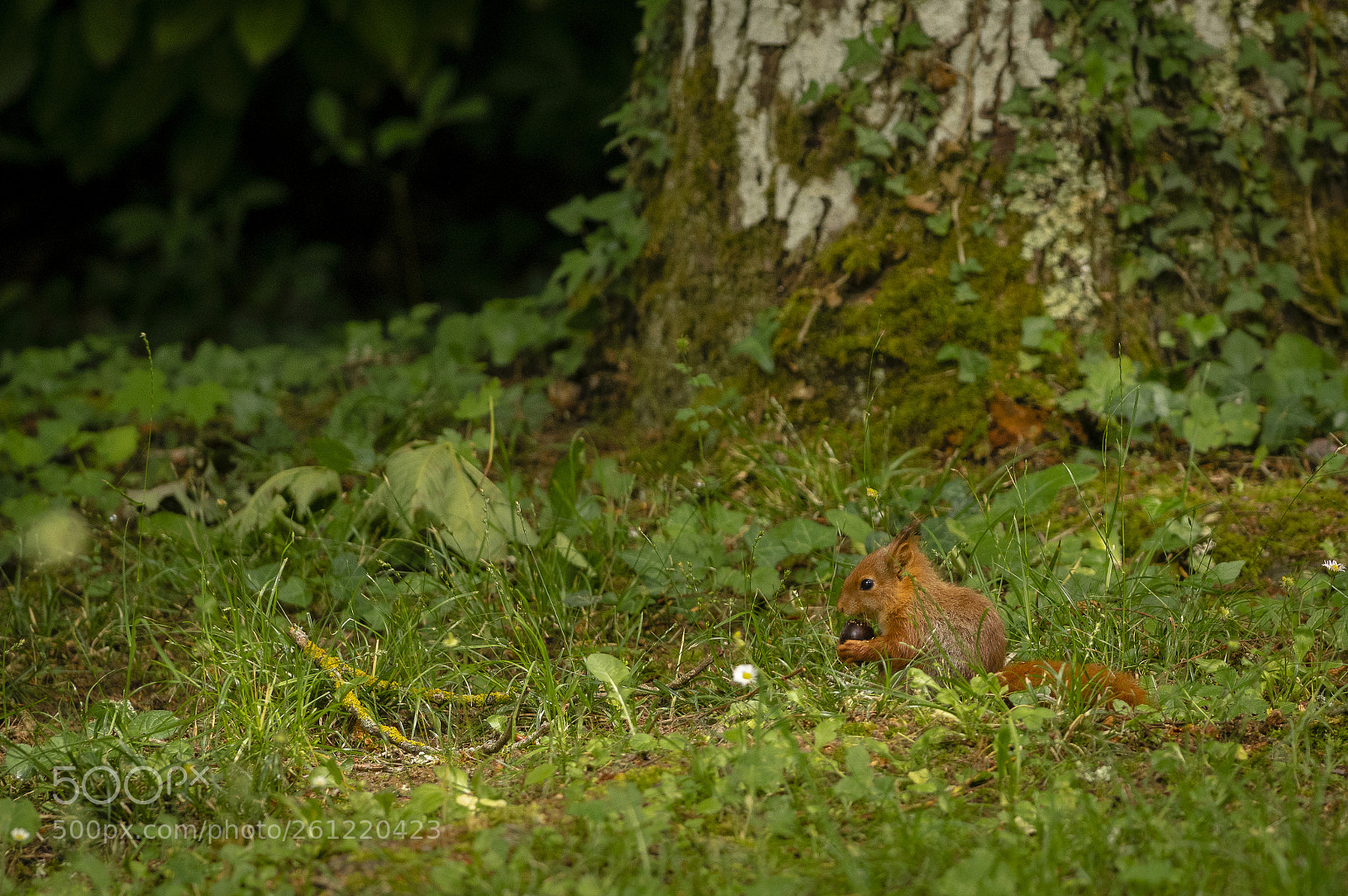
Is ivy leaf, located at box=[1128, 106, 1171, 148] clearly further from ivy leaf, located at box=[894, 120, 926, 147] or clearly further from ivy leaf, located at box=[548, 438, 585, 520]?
ivy leaf, located at box=[548, 438, 585, 520]

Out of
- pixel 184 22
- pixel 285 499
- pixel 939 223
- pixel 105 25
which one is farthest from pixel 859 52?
pixel 105 25

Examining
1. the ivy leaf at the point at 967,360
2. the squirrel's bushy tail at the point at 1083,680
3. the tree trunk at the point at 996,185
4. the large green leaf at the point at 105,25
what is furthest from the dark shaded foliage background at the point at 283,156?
the squirrel's bushy tail at the point at 1083,680

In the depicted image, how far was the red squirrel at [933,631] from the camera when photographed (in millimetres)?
2199

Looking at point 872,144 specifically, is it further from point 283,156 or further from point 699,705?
point 283,156

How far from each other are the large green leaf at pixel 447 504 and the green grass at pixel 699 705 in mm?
62

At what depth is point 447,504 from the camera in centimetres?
307

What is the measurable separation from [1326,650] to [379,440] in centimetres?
305

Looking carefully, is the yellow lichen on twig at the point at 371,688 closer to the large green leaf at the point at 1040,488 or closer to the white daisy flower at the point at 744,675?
the white daisy flower at the point at 744,675

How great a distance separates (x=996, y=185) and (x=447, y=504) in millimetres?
1935

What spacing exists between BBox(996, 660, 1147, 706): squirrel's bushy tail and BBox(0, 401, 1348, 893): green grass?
5cm

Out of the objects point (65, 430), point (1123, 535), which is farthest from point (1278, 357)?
point (65, 430)

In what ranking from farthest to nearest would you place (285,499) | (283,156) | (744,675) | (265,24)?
1. (283,156)
2. (265,24)
3. (285,499)
4. (744,675)

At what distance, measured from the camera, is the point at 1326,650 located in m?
Answer: 2.41

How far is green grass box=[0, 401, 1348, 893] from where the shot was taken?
182 cm
